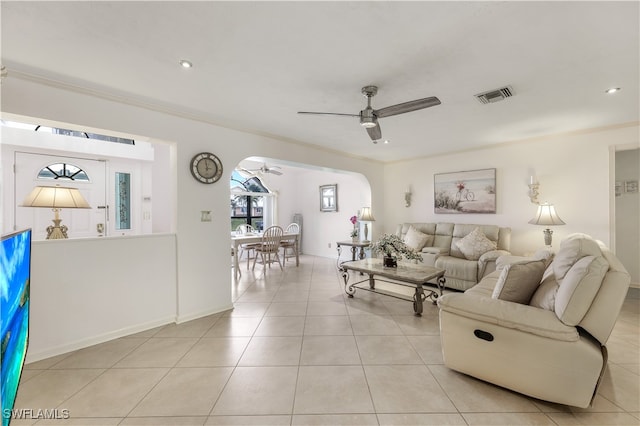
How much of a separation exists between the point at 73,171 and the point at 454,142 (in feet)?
19.4

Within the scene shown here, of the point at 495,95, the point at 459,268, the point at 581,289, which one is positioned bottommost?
the point at 459,268

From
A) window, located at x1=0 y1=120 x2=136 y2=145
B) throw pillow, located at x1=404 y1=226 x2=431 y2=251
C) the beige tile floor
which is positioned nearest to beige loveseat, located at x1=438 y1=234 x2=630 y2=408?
the beige tile floor

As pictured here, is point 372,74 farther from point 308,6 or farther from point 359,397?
point 359,397

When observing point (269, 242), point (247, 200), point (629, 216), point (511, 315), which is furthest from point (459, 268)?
point (247, 200)

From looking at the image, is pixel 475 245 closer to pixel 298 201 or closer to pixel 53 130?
pixel 298 201

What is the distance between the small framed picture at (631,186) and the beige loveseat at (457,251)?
193 cm

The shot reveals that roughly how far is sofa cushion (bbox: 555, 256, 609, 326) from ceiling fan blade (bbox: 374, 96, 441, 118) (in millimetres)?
1415

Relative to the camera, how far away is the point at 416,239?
4.83m

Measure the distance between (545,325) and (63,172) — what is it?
577 cm

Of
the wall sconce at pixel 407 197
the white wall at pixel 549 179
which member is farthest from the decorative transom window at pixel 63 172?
the white wall at pixel 549 179

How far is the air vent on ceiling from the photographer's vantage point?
246 centimetres

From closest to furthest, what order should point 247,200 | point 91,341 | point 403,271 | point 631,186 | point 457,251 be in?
1. point 91,341
2. point 403,271
3. point 631,186
4. point 457,251
5. point 247,200

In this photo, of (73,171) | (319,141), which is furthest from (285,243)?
(73,171)

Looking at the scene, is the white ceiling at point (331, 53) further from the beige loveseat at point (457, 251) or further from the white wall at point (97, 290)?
the beige loveseat at point (457, 251)
